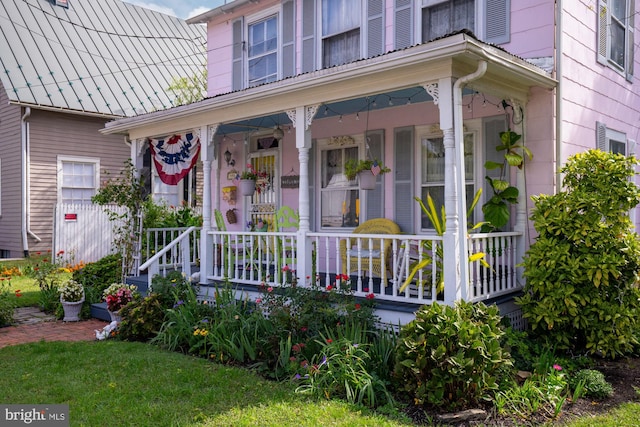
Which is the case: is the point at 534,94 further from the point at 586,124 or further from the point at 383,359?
the point at 383,359

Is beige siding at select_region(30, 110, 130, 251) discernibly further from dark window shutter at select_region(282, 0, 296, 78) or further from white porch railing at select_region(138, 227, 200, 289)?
dark window shutter at select_region(282, 0, 296, 78)

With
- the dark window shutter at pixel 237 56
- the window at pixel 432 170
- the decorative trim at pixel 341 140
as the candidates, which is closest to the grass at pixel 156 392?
the window at pixel 432 170

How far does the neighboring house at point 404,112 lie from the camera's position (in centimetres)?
543

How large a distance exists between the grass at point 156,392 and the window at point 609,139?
539 centimetres

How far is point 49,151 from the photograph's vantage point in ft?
44.8

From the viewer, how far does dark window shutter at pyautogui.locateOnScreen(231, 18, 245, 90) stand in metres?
9.95

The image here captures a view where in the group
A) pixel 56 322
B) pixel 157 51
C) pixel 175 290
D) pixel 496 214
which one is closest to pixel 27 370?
pixel 175 290

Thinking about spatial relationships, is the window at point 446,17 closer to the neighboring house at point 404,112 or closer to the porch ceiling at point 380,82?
the neighboring house at point 404,112

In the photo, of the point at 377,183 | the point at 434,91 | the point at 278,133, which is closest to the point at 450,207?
the point at 434,91

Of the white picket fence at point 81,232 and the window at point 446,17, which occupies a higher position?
the window at point 446,17

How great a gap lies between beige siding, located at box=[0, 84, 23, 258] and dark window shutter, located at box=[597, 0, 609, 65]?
42.4ft

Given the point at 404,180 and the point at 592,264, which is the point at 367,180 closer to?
the point at 404,180

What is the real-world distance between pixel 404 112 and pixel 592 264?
345 centimetres

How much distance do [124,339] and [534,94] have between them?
19.2 feet
